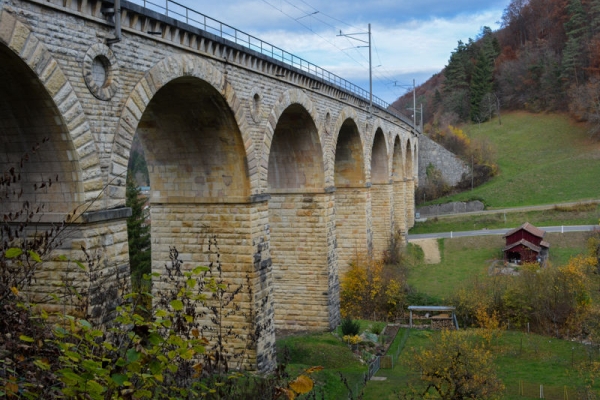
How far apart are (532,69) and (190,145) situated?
7038 cm

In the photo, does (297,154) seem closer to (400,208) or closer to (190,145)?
(190,145)

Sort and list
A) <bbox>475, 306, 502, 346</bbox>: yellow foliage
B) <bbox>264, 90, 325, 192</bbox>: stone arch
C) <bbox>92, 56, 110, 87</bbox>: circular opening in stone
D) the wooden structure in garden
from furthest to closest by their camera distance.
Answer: the wooden structure in garden
<bbox>475, 306, 502, 346</bbox>: yellow foliage
<bbox>264, 90, 325, 192</bbox>: stone arch
<bbox>92, 56, 110, 87</bbox>: circular opening in stone

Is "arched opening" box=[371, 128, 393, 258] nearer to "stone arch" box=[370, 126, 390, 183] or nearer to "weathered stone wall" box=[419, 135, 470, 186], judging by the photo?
"stone arch" box=[370, 126, 390, 183]

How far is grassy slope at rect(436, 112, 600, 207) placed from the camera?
52.2m

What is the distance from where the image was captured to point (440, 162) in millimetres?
61125

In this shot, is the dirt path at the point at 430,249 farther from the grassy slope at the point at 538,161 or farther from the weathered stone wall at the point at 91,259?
the weathered stone wall at the point at 91,259

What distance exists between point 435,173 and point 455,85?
2977 cm

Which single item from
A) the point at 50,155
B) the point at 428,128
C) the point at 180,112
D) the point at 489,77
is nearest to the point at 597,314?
the point at 180,112

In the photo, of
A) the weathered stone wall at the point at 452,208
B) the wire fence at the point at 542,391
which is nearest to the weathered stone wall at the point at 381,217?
the wire fence at the point at 542,391

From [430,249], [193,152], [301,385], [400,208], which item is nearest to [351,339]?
[193,152]

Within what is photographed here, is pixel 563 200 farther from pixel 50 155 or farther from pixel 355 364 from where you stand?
pixel 50 155

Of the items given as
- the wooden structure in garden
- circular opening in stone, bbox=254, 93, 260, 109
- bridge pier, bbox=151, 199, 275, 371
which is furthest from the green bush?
circular opening in stone, bbox=254, 93, 260, 109

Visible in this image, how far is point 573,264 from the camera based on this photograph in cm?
2678

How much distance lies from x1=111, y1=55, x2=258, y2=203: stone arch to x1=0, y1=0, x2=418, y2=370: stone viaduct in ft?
0.12
